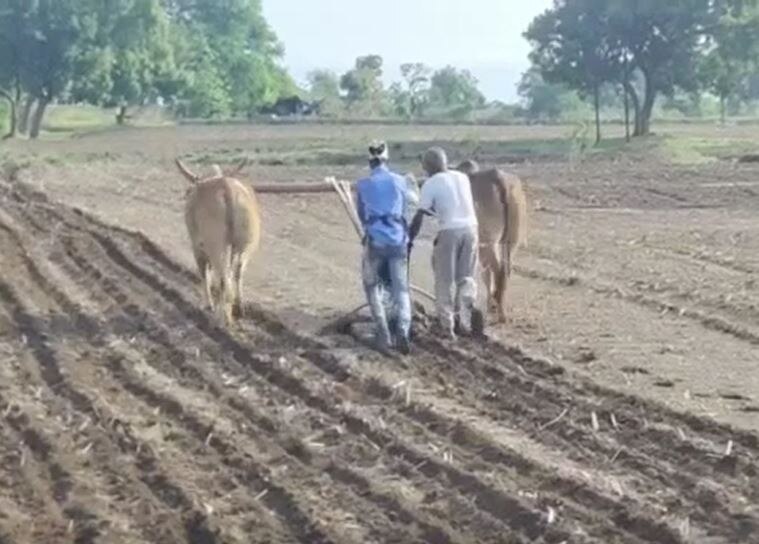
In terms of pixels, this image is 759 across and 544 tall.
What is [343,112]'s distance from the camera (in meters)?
92.5

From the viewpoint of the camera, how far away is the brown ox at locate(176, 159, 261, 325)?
15570 mm

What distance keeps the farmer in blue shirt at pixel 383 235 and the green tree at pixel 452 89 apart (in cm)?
8890

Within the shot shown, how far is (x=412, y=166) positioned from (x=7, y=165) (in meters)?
9.67

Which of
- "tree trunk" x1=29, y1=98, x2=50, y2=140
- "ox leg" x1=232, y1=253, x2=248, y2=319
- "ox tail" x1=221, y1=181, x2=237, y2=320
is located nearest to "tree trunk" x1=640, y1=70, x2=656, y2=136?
"tree trunk" x1=29, y1=98, x2=50, y2=140

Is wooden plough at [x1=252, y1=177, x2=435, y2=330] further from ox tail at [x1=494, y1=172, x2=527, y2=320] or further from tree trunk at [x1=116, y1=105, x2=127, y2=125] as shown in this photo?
tree trunk at [x1=116, y1=105, x2=127, y2=125]

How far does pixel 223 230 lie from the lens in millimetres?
15562

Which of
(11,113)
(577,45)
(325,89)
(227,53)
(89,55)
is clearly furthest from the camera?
(325,89)

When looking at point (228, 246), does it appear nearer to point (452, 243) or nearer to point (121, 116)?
point (452, 243)

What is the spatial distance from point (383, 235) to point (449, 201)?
68cm

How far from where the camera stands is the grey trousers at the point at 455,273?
1475 centimetres

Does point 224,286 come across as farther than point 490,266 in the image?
No

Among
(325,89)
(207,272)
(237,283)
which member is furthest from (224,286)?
(325,89)

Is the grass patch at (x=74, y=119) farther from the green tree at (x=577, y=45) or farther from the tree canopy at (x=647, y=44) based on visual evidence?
the tree canopy at (x=647, y=44)

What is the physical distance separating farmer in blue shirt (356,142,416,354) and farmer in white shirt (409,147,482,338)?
31cm
